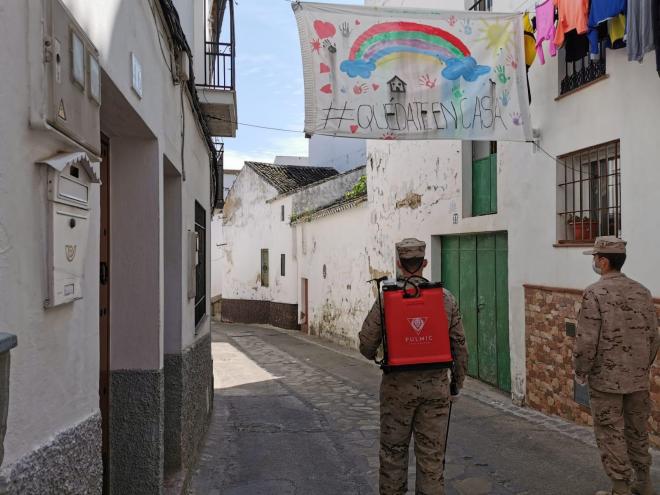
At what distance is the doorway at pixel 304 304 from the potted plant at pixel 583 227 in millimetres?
13946

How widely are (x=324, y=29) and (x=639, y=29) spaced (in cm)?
300

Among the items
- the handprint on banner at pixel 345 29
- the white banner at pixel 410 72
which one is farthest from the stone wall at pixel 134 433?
the handprint on banner at pixel 345 29

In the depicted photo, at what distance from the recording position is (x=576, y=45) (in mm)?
6832

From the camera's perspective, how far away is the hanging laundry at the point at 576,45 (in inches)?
265

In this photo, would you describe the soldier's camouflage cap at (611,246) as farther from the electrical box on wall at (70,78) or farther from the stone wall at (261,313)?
the stone wall at (261,313)

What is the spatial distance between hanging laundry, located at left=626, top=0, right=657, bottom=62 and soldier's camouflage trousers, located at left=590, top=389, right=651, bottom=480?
3049 mm

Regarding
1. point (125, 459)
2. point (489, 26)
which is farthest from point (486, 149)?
point (125, 459)

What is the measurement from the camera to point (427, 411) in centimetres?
396

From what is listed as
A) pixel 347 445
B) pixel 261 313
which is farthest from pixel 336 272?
pixel 347 445

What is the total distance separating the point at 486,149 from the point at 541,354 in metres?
3.44

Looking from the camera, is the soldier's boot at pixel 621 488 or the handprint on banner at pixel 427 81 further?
the handprint on banner at pixel 427 81

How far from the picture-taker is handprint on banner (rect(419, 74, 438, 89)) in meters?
6.68

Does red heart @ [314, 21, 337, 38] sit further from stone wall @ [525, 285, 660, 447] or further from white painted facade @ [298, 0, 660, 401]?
stone wall @ [525, 285, 660, 447]

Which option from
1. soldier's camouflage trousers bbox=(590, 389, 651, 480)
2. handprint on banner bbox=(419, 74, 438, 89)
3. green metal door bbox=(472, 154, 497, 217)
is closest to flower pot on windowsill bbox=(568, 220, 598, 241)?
green metal door bbox=(472, 154, 497, 217)
